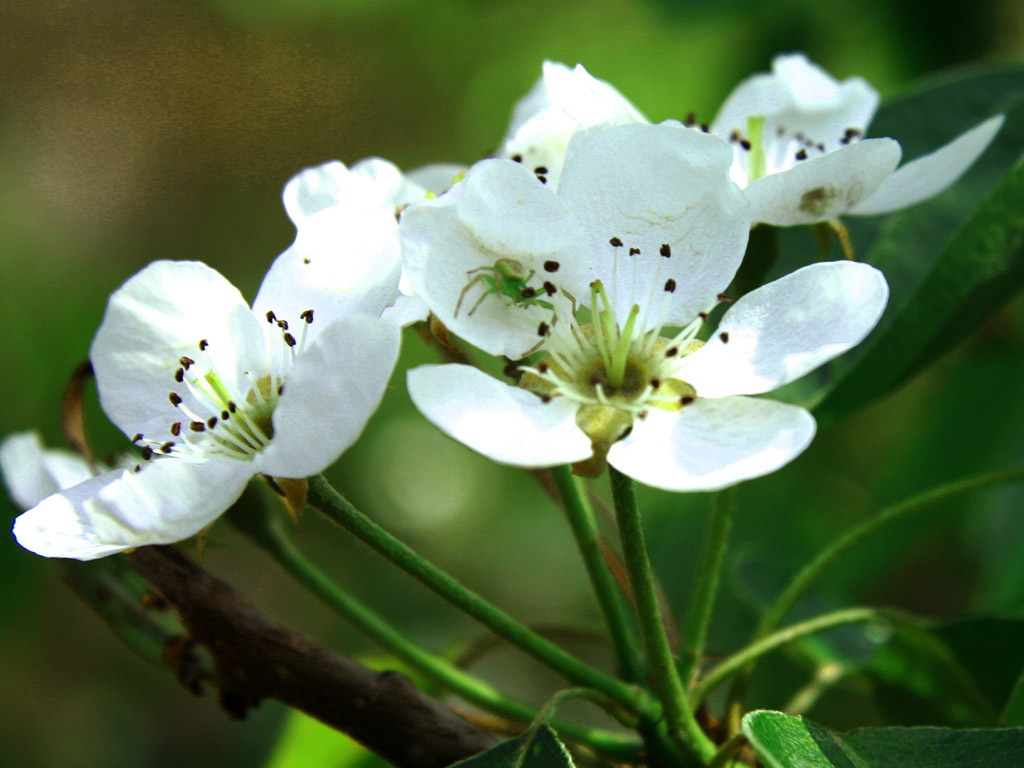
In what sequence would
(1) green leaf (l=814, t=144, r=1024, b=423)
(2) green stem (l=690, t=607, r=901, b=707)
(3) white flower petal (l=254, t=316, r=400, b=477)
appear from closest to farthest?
(3) white flower petal (l=254, t=316, r=400, b=477) < (2) green stem (l=690, t=607, r=901, b=707) < (1) green leaf (l=814, t=144, r=1024, b=423)

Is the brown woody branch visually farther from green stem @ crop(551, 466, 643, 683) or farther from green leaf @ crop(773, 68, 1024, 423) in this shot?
green leaf @ crop(773, 68, 1024, 423)

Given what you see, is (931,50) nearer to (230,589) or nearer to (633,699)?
(633,699)

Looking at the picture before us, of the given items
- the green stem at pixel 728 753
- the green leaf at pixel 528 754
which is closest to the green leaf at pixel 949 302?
the green stem at pixel 728 753

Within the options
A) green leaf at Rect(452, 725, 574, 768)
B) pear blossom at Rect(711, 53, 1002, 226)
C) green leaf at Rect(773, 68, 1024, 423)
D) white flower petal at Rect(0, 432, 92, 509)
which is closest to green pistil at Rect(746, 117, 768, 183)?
pear blossom at Rect(711, 53, 1002, 226)

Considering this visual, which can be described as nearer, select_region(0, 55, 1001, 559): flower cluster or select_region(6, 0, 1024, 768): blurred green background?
select_region(0, 55, 1001, 559): flower cluster

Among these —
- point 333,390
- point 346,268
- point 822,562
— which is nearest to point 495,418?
point 333,390

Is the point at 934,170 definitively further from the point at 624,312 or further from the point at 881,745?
the point at 881,745

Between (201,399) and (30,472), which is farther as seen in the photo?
(30,472)
